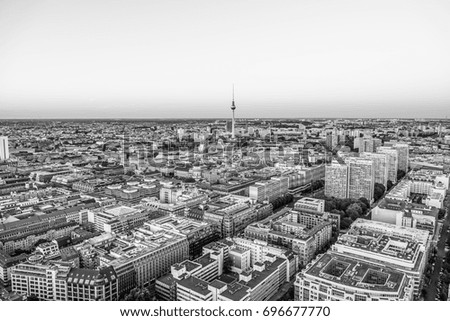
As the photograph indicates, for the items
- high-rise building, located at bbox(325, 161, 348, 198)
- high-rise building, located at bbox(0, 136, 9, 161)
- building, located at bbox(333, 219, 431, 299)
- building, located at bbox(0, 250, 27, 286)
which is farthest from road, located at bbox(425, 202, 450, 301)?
high-rise building, located at bbox(0, 136, 9, 161)

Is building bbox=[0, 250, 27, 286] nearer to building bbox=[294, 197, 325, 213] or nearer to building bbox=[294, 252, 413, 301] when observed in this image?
building bbox=[294, 252, 413, 301]

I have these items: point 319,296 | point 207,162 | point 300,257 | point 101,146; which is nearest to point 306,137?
point 207,162

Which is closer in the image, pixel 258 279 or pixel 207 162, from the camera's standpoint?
pixel 258 279

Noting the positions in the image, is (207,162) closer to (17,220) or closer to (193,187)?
(193,187)

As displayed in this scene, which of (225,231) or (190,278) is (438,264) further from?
(190,278)

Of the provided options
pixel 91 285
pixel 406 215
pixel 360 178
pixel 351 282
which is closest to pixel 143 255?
pixel 91 285

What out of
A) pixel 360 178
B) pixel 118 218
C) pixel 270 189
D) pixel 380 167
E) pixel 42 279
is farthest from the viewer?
pixel 380 167

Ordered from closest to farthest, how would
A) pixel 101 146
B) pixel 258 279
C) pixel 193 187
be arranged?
pixel 258 279, pixel 193 187, pixel 101 146
